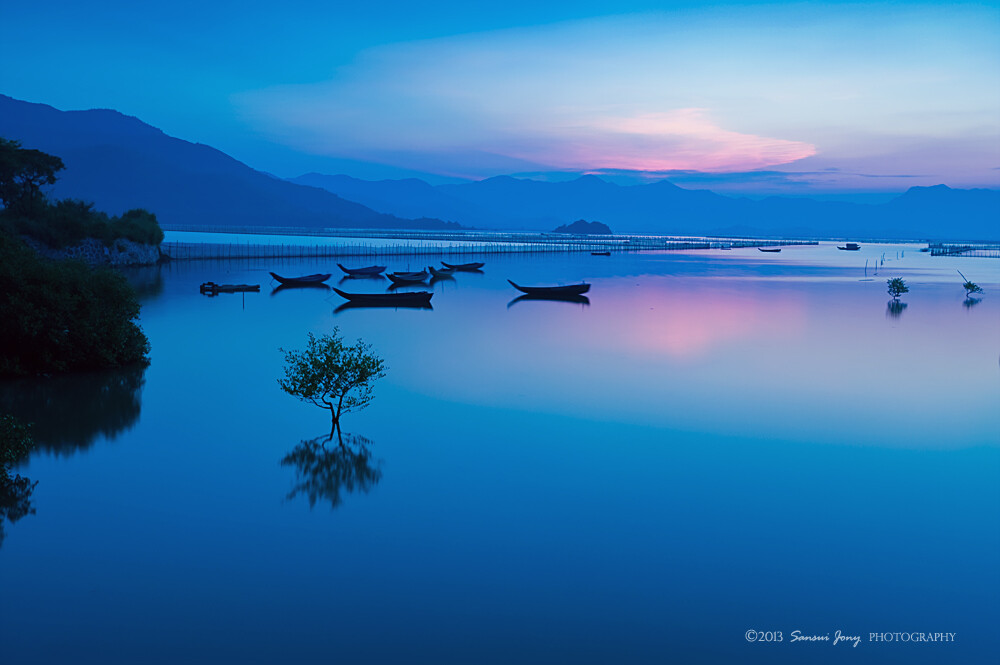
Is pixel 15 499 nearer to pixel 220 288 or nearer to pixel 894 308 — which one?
pixel 220 288

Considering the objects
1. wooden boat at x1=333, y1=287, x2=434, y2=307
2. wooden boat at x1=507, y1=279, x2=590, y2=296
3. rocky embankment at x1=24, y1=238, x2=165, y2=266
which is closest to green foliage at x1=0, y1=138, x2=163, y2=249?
rocky embankment at x1=24, y1=238, x2=165, y2=266

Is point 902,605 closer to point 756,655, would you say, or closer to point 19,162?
point 756,655

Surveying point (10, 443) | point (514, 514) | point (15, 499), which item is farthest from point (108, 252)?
point (514, 514)

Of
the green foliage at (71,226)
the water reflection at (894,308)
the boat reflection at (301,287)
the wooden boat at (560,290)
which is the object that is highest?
the green foliage at (71,226)

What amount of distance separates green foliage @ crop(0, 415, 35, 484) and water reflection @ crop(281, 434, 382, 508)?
2.83m

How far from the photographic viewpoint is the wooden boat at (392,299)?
2742 cm

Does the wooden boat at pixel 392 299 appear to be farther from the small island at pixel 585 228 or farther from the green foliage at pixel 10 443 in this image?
the small island at pixel 585 228

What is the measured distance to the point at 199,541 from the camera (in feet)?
22.4

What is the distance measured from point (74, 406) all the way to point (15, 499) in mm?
4140

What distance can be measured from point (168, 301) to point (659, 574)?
2468 centimetres

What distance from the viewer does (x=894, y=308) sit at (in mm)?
27969

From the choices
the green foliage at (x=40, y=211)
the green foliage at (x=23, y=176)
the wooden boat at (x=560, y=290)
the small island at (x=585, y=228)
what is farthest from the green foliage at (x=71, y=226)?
the small island at (x=585, y=228)

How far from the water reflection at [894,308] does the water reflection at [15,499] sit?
2591 cm

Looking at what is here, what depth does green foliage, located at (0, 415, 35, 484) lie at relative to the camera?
7.64 metres
